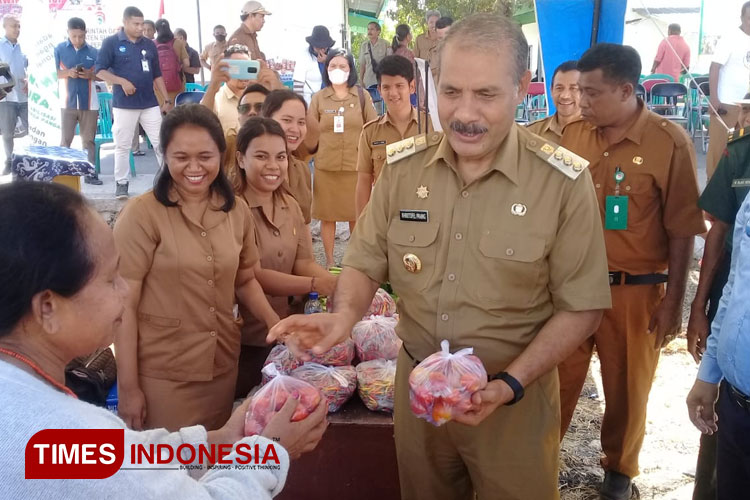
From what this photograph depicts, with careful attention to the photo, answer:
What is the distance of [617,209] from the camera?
322 centimetres

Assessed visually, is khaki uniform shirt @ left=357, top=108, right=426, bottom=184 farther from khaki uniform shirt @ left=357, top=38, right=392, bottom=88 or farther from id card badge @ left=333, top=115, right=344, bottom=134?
khaki uniform shirt @ left=357, top=38, right=392, bottom=88

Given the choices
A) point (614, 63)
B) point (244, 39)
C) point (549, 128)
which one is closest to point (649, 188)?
point (614, 63)

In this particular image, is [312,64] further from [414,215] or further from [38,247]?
[38,247]

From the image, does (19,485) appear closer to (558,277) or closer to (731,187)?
(558,277)

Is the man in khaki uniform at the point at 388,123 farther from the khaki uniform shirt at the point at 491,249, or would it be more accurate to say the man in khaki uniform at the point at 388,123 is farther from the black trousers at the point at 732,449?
the black trousers at the point at 732,449

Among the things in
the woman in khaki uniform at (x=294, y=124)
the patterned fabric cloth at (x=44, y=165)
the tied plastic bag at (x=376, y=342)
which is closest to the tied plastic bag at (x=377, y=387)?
the tied plastic bag at (x=376, y=342)

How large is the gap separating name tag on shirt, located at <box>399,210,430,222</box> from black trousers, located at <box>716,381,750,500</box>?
1119 mm

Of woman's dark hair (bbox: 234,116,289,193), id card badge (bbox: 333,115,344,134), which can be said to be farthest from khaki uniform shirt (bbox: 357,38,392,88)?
woman's dark hair (bbox: 234,116,289,193)

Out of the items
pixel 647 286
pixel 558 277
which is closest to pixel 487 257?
pixel 558 277

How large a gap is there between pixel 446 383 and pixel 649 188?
6.09 ft

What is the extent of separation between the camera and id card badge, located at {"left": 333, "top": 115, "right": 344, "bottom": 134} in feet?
21.4

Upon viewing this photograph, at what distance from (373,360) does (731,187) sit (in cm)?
170

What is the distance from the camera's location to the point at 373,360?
3.00m

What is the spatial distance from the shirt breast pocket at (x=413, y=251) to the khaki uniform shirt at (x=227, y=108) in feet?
11.2
